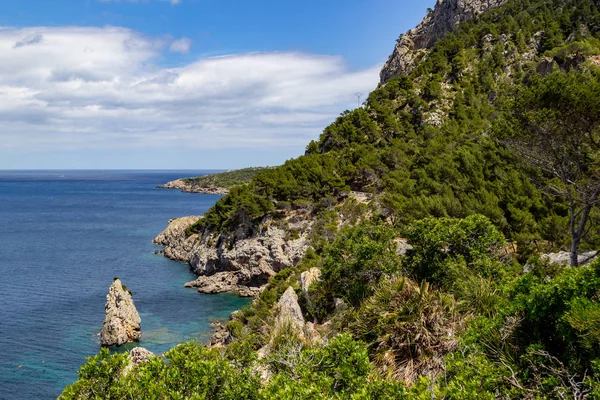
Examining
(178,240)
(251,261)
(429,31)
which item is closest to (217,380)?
(251,261)

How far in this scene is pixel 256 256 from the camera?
44.4 metres

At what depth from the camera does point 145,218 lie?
92.6 metres

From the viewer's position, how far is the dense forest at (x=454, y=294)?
719 centimetres

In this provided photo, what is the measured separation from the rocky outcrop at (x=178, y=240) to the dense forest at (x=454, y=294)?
23.8m

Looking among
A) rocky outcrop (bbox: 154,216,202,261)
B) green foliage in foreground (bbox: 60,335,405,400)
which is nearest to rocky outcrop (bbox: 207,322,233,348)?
green foliage in foreground (bbox: 60,335,405,400)

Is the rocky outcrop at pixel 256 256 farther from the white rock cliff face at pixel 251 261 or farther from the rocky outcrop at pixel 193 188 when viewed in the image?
the rocky outcrop at pixel 193 188

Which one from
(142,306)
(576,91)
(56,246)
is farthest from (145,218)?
(576,91)

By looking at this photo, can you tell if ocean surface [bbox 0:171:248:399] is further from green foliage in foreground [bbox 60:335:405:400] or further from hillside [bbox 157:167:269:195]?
hillside [bbox 157:167:269:195]

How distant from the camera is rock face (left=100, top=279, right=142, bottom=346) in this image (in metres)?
29.4

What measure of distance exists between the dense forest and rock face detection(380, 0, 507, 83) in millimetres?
31693

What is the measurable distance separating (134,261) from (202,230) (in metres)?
9.25

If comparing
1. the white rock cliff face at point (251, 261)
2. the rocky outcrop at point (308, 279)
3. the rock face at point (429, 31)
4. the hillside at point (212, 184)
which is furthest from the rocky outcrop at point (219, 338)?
the hillside at point (212, 184)

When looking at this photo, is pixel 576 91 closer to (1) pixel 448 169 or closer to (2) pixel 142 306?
(1) pixel 448 169

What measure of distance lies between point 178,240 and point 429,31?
57.0 meters
